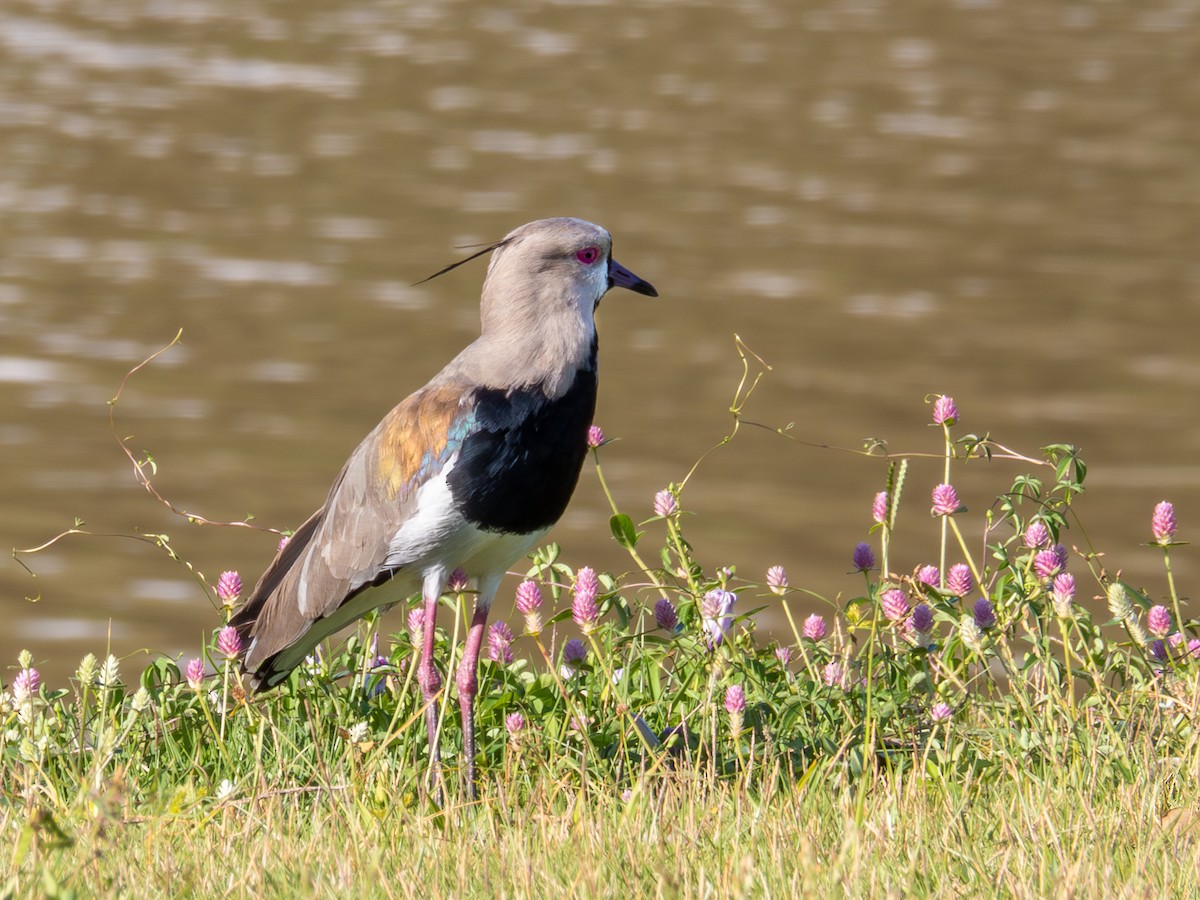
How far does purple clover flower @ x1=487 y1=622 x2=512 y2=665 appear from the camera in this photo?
16.8 ft

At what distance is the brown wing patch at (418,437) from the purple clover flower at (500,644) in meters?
0.58

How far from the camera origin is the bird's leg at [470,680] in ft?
15.1

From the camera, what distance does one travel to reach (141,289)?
1212 cm

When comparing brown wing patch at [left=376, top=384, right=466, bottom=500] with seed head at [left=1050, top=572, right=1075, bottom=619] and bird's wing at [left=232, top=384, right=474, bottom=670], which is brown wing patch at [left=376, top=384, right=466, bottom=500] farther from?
seed head at [left=1050, top=572, right=1075, bottom=619]

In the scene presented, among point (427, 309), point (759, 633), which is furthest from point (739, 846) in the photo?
point (427, 309)

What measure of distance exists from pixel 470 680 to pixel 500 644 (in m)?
0.32

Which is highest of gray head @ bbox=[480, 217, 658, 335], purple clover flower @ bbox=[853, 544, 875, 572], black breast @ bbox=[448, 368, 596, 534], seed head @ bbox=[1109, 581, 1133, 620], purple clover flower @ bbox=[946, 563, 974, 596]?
gray head @ bbox=[480, 217, 658, 335]

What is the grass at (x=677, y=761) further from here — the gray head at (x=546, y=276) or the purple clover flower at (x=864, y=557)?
the gray head at (x=546, y=276)

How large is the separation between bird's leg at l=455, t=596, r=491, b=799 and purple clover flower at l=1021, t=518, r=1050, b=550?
141 centimetres

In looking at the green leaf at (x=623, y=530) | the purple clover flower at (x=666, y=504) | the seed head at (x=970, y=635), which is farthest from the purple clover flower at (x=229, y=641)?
the seed head at (x=970, y=635)

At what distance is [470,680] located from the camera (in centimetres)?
479

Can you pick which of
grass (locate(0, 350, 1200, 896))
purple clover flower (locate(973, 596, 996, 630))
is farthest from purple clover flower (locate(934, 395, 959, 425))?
purple clover flower (locate(973, 596, 996, 630))

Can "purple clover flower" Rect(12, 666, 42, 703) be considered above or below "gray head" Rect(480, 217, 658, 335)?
below

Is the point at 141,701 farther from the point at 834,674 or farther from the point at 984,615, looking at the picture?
the point at 984,615
